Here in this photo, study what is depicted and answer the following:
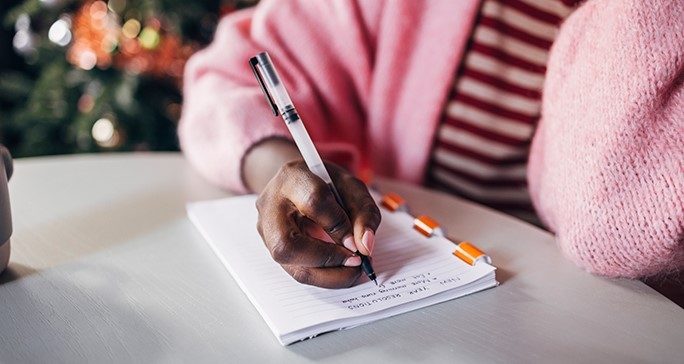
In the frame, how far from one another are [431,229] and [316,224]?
0.12 metres

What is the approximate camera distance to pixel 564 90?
0.63m

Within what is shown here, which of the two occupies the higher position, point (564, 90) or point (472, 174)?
point (564, 90)

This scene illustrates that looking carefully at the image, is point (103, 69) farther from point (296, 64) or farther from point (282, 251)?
point (282, 251)

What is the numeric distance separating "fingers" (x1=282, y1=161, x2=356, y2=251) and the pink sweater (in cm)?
20

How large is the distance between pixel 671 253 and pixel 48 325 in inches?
19.0

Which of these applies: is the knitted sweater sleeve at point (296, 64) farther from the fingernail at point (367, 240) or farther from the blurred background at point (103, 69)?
the blurred background at point (103, 69)

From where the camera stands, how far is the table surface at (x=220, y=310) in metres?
0.46

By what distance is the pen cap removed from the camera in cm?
56

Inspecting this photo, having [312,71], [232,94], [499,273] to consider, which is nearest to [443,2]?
[312,71]

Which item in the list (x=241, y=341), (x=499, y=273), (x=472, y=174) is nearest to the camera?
(x=241, y=341)

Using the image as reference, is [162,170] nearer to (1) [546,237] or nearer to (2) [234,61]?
(2) [234,61]

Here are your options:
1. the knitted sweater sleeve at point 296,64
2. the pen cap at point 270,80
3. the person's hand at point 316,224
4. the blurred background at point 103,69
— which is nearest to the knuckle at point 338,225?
the person's hand at point 316,224

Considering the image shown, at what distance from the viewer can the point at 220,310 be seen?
51 cm

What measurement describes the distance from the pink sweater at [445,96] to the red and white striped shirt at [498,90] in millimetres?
26
